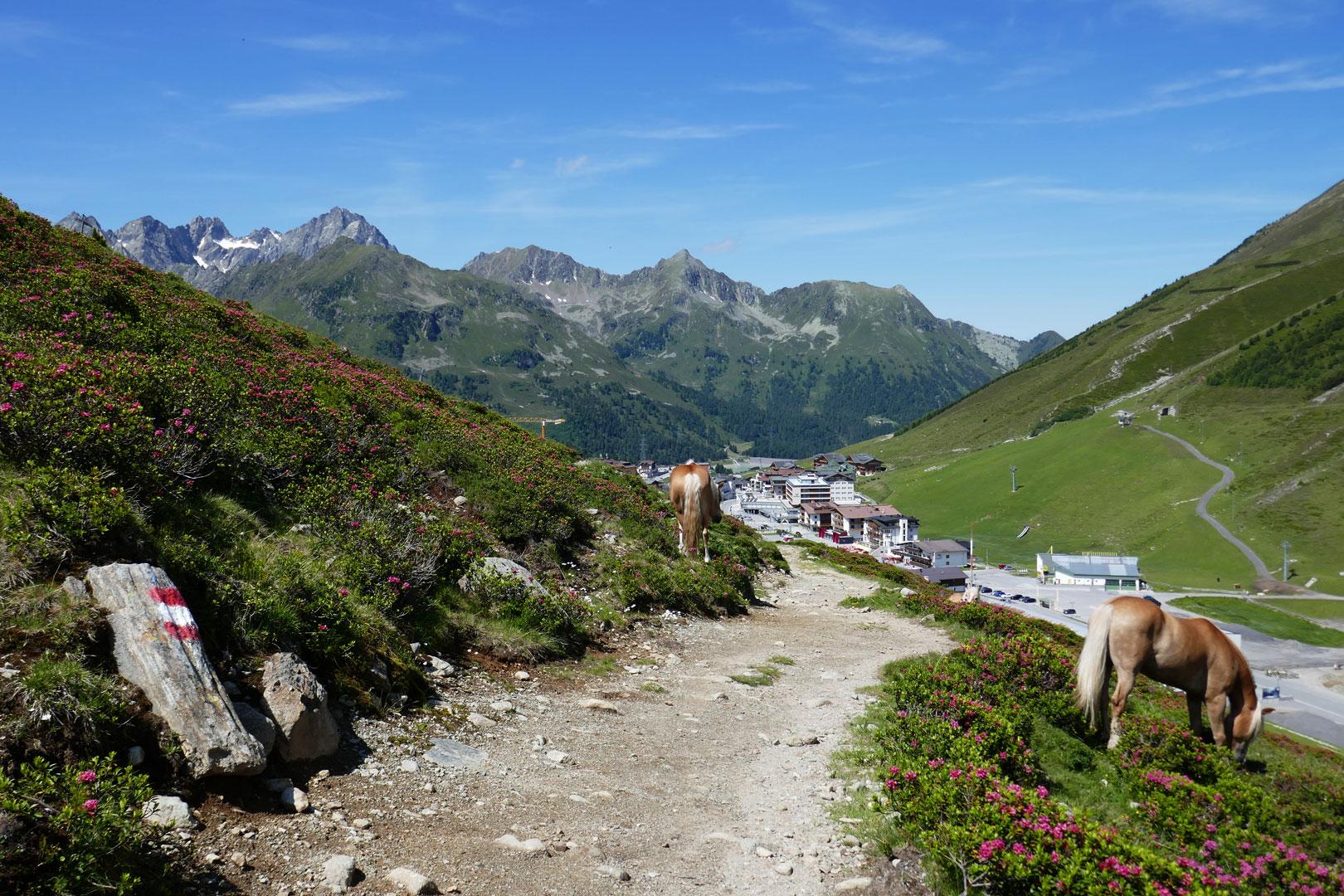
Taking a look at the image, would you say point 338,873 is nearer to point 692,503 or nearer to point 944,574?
point 692,503

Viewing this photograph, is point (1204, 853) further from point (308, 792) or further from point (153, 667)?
point (153, 667)

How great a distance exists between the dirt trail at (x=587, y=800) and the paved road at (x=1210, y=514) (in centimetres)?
13541

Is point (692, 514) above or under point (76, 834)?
above

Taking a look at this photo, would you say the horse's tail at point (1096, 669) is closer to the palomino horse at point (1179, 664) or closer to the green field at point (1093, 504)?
the palomino horse at point (1179, 664)

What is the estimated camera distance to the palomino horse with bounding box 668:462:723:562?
23.2 metres

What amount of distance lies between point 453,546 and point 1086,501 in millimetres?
169234

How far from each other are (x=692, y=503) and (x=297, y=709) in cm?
1632

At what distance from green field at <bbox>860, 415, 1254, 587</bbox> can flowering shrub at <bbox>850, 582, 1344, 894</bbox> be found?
12461 centimetres

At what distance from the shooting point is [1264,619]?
3649 inches

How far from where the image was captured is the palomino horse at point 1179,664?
11.3 m

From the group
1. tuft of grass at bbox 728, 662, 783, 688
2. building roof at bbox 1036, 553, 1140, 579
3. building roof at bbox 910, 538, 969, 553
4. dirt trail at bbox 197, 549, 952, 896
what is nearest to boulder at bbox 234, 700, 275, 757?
dirt trail at bbox 197, 549, 952, 896

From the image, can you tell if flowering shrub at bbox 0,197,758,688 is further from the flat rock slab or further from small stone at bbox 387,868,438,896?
small stone at bbox 387,868,438,896

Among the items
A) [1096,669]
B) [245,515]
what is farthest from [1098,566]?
[245,515]

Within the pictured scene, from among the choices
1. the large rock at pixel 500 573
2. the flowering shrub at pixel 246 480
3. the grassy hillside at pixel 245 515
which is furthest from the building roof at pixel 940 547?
the large rock at pixel 500 573
